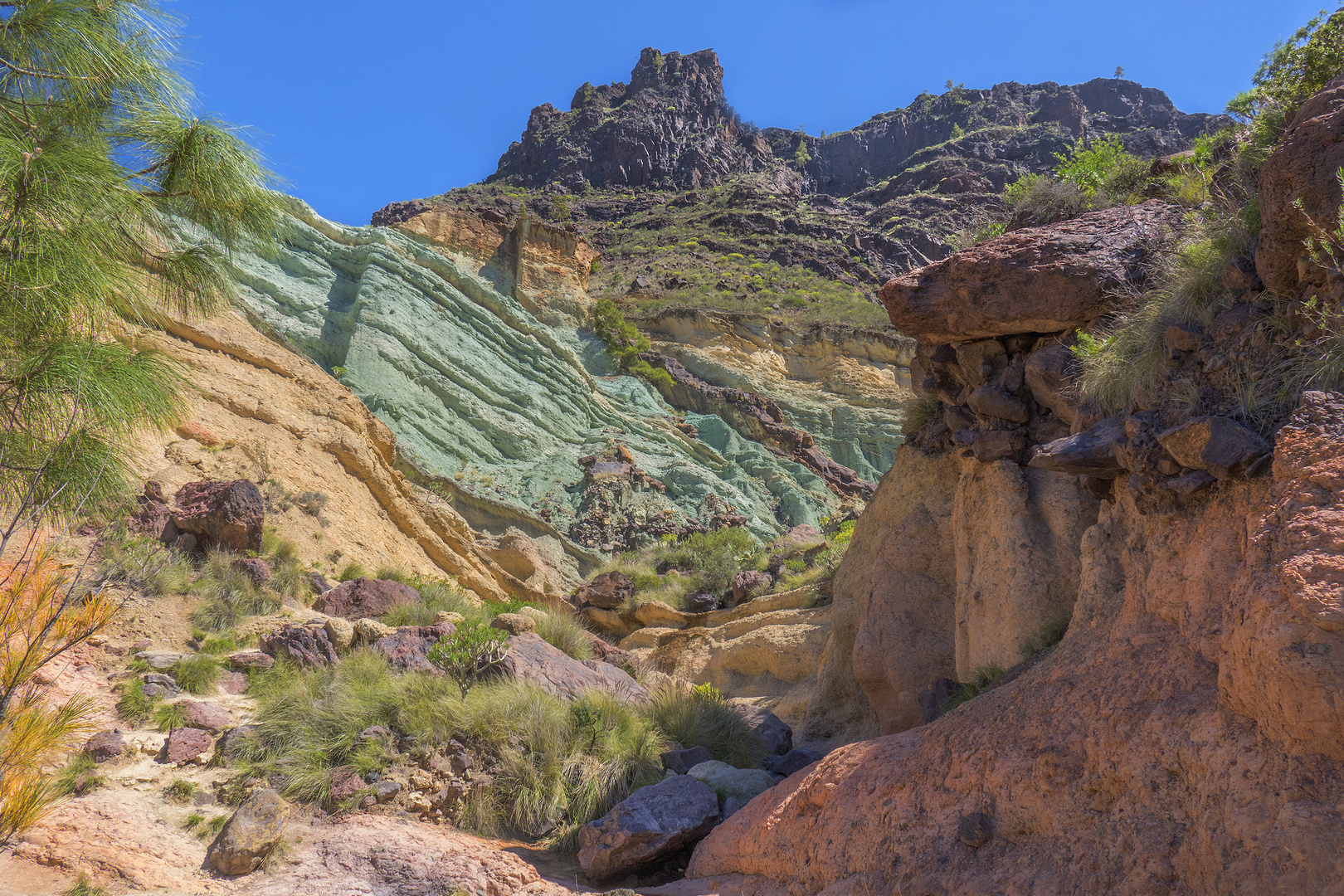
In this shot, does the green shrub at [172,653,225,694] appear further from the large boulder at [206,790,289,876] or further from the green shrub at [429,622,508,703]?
the large boulder at [206,790,289,876]

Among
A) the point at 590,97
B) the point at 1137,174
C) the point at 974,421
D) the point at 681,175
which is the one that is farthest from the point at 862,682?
the point at 590,97

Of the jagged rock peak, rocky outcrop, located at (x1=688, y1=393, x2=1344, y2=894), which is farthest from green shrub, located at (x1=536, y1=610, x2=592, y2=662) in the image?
the jagged rock peak

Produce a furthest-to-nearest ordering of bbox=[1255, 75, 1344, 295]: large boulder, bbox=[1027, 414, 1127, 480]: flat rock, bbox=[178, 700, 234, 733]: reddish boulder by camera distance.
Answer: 1. bbox=[178, 700, 234, 733]: reddish boulder
2. bbox=[1027, 414, 1127, 480]: flat rock
3. bbox=[1255, 75, 1344, 295]: large boulder

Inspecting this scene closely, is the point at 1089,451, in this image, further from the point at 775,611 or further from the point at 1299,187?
the point at 775,611

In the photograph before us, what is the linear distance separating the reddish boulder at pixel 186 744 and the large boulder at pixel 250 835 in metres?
0.95

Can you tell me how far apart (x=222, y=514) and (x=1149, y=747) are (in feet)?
32.2

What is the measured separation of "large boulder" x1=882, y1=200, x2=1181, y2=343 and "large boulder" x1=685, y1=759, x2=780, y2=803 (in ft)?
13.2

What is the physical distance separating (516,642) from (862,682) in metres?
3.48

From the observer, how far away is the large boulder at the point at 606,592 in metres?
16.8

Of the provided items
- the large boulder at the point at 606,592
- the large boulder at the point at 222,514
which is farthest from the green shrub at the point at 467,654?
the large boulder at the point at 606,592

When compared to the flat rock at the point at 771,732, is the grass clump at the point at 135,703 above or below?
below

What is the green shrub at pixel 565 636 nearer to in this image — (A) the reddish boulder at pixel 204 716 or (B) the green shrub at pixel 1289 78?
(A) the reddish boulder at pixel 204 716

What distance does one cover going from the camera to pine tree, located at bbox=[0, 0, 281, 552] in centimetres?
470

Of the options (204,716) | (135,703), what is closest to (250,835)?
(204,716)
